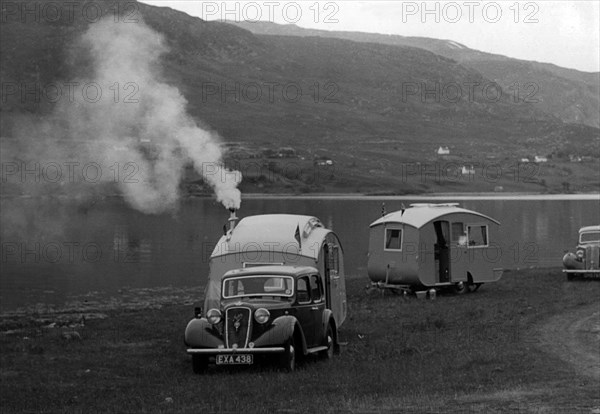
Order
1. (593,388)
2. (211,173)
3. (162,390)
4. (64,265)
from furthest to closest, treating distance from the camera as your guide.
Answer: (64,265) < (211,173) < (162,390) < (593,388)

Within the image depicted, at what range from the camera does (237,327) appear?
22.8 meters

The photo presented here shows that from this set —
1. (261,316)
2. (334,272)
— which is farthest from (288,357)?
(334,272)

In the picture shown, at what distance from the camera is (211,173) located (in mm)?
37719

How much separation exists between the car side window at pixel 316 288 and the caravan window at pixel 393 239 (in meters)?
18.5

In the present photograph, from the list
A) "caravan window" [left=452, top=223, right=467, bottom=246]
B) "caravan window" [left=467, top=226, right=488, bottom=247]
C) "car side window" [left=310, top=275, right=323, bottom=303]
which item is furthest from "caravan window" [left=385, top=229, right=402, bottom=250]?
"car side window" [left=310, top=275, right=323, bottom=303]

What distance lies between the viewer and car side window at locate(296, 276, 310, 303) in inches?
950

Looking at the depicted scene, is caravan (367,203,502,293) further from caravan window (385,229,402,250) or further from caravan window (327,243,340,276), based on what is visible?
caravan window (327,243,340,276)

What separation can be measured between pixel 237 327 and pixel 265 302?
1.21m

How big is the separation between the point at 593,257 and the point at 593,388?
97.5 ft

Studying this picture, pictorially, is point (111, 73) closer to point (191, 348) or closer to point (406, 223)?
point (406, 223)

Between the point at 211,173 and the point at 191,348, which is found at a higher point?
the point at 211,173

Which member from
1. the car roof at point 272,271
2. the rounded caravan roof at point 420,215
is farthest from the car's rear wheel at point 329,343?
the rounded caravan roof at point 420,215

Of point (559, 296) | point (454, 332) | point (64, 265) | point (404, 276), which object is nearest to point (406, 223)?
point (404, 276)

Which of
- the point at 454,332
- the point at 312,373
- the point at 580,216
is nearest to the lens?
the point at 312,373
